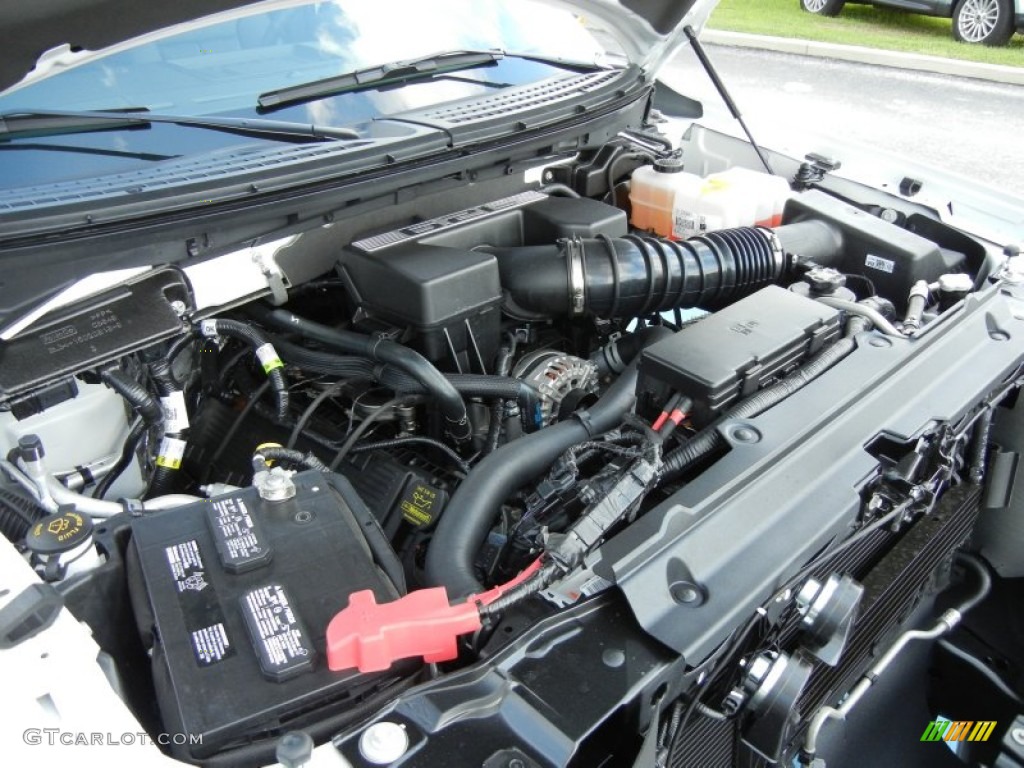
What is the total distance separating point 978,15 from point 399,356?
9237 mm

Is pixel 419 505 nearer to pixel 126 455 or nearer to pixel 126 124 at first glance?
pixel 126 455

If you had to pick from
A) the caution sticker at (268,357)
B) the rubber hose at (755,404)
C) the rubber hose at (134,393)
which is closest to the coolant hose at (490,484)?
the rubber hose at (755,404)

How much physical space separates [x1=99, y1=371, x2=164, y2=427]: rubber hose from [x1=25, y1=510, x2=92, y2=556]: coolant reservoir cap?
1.28 feet

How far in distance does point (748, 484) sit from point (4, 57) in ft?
4.20

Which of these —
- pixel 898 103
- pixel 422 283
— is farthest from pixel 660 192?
pixel 898 103

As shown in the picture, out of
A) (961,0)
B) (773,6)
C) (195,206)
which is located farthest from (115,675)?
Result: (773,6)

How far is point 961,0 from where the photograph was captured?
8.56 meters

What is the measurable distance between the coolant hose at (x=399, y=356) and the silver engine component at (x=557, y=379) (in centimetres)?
17

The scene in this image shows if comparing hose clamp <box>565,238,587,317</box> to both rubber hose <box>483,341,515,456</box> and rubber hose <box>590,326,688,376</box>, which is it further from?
rubber hose <box>483,341,515,456</box>

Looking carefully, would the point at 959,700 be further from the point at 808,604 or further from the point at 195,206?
the point at 195,206

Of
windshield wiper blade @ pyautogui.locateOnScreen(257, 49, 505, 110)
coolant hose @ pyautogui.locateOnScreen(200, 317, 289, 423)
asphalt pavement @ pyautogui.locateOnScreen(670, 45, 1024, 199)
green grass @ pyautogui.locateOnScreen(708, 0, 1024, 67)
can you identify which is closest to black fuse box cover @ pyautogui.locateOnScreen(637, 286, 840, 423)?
coolant hose @ pyautogui.locateOnScreen(200, 317, 289, 423)

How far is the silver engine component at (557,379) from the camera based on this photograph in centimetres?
170

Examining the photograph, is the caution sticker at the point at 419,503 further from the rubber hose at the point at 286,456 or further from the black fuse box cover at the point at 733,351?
the black fuse box cover at the point at 733,351

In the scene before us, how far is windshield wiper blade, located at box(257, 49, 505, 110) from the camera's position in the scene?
5.35ft
